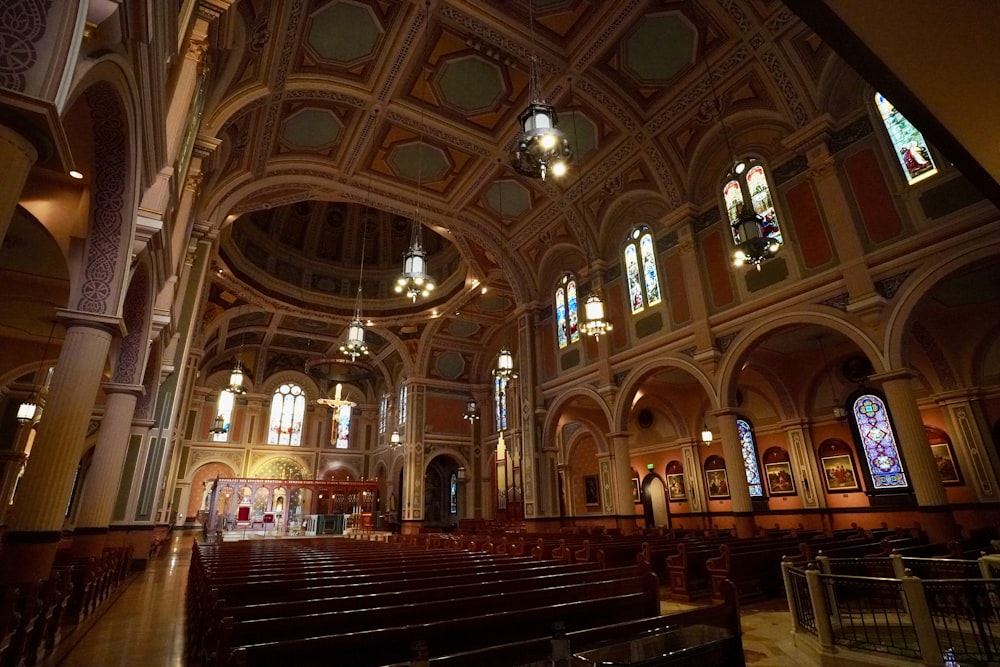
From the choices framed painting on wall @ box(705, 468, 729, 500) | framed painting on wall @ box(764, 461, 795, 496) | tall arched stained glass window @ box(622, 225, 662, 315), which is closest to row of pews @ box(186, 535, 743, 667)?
tall arched stained glass window @ box(622, 225, 662, 315)

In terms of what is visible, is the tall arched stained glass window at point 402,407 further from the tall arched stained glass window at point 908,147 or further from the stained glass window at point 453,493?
the tall arched stained glass window at point 908,147

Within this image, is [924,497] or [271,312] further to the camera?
[271,312]

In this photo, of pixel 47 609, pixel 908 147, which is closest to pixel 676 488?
pixel 908 147

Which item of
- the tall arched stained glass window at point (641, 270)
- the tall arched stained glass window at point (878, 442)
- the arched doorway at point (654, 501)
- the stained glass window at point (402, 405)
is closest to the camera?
the tall arched stained glass window at point (878, 442)

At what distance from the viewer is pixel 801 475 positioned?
42.0 feet

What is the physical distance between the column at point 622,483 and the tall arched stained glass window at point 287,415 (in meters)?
20.9

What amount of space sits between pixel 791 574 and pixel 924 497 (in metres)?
4.21

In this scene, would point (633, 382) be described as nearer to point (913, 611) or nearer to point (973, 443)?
point (973, 443)

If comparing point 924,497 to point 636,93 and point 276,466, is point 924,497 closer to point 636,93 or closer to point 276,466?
point 636,93

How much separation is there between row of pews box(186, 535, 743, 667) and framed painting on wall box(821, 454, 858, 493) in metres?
10.6

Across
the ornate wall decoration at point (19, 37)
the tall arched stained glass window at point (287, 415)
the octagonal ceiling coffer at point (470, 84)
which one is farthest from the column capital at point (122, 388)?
the tall arched stained glass window at point (287, 415)

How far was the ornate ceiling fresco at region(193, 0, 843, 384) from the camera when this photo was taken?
925cm

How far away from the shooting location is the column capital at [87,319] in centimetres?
430

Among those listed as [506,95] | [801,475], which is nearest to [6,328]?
[506,95]
